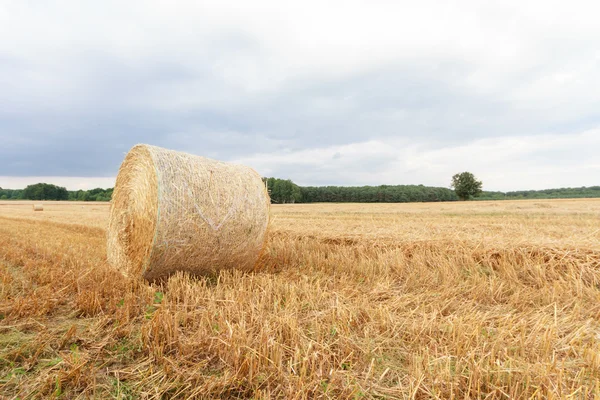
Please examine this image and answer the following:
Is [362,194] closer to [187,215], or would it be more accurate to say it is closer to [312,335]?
[187,215]

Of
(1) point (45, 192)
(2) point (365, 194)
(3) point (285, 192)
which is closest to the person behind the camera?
(3) point (285, 192)

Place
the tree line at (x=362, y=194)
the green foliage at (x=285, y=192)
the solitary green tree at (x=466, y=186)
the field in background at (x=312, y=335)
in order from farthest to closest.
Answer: the solitary green tree at (x=466, y=186)
the tree line at (x=362, y=194)
the green foliage at (x=285, y=192)
the field in background at (x=312, y=335)

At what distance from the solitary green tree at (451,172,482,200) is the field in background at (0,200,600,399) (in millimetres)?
60957

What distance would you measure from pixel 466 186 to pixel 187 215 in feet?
212

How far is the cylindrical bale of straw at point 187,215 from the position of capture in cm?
484

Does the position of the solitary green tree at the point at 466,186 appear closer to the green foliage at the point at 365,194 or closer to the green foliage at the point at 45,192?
the green foliage at the point at 365,194

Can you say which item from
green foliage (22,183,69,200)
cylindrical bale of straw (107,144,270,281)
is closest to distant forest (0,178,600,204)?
green foliage (22,183,69,200)

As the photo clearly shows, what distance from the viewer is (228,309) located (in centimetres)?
343

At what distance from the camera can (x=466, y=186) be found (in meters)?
61.1

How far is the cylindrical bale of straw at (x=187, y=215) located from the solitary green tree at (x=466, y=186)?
207 feet

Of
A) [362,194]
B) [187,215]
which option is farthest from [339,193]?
[187,215]

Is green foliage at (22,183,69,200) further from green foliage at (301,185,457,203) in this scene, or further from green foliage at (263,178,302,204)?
green foliage at (301,185,457,203)

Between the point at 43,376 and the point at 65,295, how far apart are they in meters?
2.04

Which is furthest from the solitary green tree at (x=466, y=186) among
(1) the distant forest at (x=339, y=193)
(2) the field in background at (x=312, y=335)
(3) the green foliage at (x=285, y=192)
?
(2) the field in background at (x=312, y=335)
